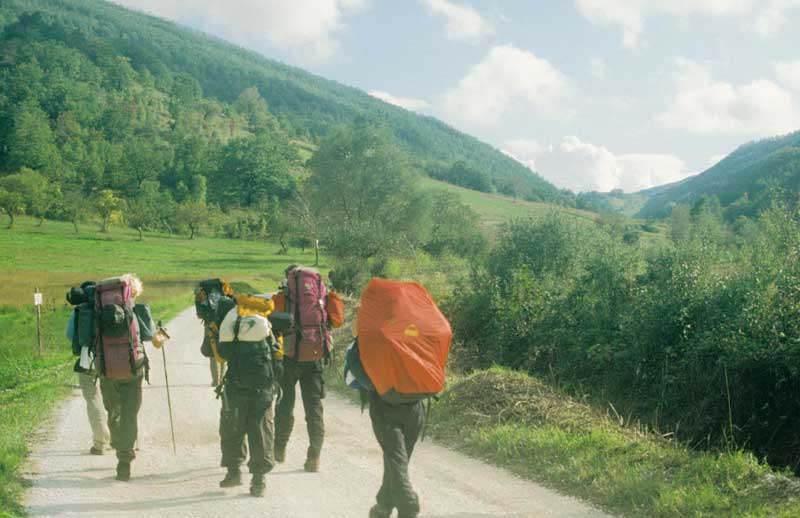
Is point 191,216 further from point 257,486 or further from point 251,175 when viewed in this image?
point 257,486

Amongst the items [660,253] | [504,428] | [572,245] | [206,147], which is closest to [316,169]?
[572,245]

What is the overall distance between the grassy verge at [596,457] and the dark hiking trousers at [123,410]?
4055 millimetres

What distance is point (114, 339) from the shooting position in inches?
269

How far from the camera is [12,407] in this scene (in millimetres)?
10734

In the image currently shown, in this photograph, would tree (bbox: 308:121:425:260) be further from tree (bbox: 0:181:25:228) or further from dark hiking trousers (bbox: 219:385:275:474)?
dark hiking trousers (bbox: 219:385:275:474)

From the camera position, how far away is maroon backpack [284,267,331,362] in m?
6.89

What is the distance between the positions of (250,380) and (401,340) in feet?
6.95

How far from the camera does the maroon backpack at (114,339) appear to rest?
6.77 metres

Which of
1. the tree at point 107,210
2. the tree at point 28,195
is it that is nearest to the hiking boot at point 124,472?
the tree at point 28,195

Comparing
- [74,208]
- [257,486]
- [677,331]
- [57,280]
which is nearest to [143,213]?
[74,208]

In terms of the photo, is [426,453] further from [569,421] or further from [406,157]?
[406,157]

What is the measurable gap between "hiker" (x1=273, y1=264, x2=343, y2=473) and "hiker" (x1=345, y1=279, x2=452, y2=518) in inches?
75.6

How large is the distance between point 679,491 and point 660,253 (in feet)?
33.5

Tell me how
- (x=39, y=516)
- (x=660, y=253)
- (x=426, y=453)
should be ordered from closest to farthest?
(x=39, y=516) < (x=426, y=453) < (x=660, y=253)
